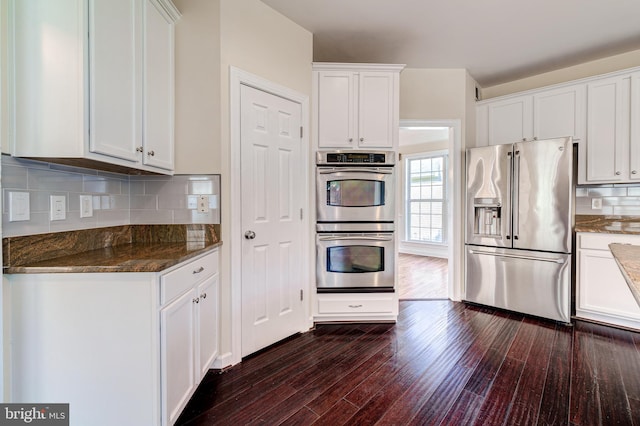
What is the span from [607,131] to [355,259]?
288 centimetres

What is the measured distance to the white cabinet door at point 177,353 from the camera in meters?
1.21

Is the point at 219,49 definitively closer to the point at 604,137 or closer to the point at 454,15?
the point at 454,15

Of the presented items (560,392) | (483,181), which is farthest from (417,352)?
(483,181)

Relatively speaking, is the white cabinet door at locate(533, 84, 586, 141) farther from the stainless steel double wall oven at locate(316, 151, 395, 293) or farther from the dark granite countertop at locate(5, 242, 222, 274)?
the dark granite countertop at locate(5, 242, 222, 274)

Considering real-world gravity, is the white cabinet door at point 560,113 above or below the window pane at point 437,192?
above

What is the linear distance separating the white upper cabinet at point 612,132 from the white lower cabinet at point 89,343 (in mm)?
3990

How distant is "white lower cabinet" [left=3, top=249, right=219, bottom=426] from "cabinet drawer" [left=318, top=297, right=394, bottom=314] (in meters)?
1.59

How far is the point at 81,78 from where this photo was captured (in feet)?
3.76

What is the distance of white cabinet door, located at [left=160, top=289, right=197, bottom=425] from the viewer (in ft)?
3.97

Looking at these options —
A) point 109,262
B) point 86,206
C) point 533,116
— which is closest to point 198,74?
point 86,206

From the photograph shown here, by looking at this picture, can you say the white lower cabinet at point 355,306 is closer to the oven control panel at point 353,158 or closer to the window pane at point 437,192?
the oven control panel at point 353,158

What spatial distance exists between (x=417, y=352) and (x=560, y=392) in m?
0.84

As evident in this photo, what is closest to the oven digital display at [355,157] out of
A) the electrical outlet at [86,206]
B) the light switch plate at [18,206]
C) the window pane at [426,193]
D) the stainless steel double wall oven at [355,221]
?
the stainless steel double wall oven at [355,221]

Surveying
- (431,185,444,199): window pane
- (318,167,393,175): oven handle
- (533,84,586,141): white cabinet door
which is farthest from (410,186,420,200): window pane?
(318,167,393,175): oven handle
